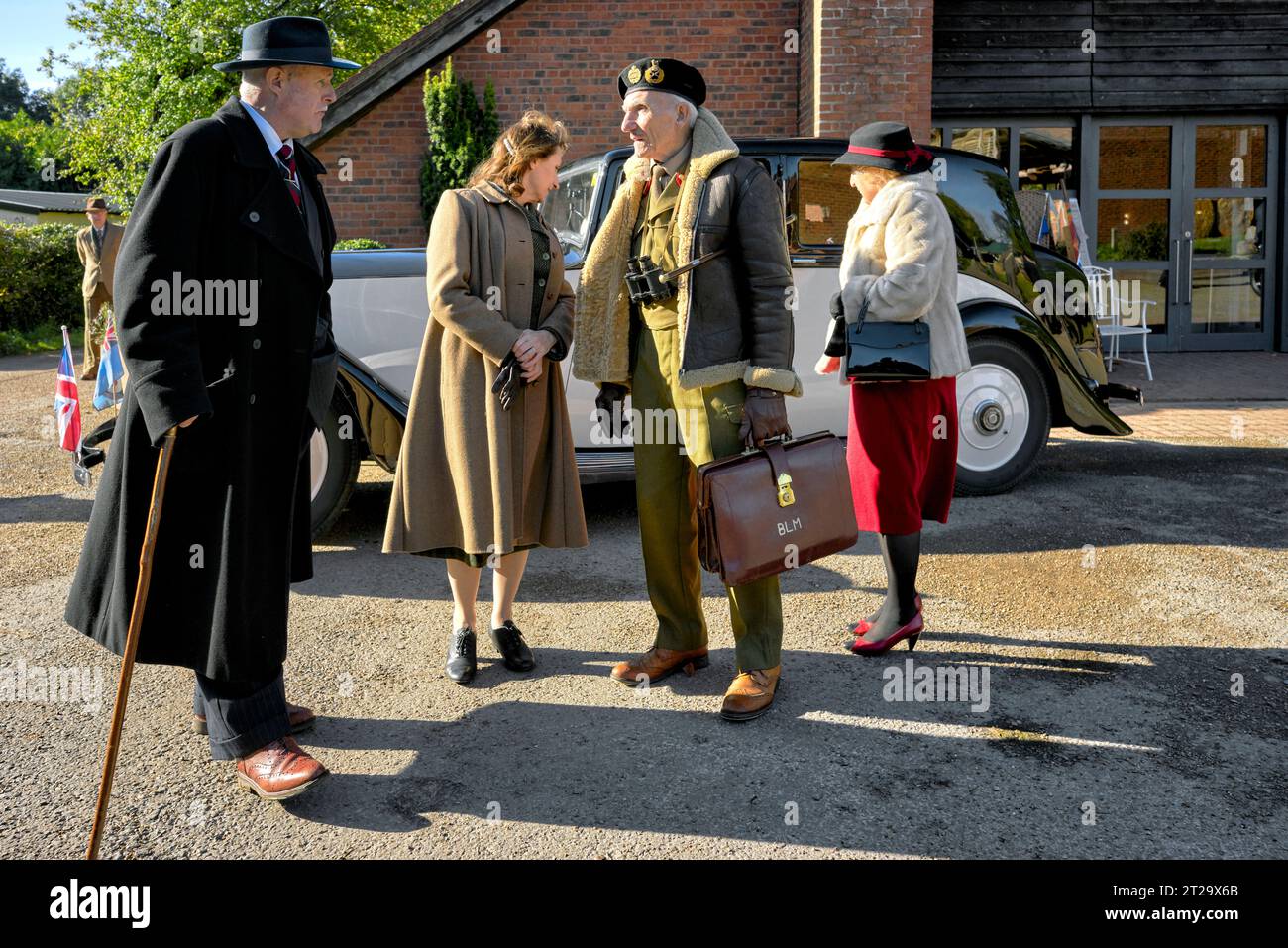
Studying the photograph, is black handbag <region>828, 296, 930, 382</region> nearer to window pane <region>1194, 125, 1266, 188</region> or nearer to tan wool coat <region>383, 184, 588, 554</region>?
tan wool coat <region>383, 184, 588, 554</region>

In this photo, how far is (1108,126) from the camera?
43.8ft

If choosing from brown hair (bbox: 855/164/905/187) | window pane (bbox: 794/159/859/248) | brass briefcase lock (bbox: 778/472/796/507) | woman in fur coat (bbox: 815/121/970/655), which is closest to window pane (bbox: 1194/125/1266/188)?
window pane (bbox: 794/159/859/248)

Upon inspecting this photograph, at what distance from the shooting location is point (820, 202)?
6555 millimetres

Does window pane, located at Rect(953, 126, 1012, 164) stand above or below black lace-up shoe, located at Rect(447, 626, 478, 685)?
above

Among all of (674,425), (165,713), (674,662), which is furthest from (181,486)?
(674,662)

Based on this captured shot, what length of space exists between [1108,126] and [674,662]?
38.3 feet

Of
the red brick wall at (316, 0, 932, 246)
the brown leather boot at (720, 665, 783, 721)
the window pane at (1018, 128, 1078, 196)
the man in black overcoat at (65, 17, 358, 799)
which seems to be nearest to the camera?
the man in black overcoat at (65, 17, 358, 799)

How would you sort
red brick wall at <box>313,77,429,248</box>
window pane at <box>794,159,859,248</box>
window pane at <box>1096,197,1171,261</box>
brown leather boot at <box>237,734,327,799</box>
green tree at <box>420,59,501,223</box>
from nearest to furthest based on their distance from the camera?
brown leather boot at <box>237,734,327,799</box> < window pane at <box>794,159,859,248</box> < green tree at <box>420,59,501,223</box> < red brick wall at <box>313,77,429,248</box> < window pane at <box>1096,197,1171,261</box>

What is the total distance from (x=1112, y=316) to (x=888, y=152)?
9137 mm

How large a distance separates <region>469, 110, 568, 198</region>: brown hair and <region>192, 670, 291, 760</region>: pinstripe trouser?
73.3 inches

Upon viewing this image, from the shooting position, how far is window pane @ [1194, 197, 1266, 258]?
13578 mm

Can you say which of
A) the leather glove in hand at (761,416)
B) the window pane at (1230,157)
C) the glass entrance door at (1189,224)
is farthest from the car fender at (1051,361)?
the window pane at (1230,157)
